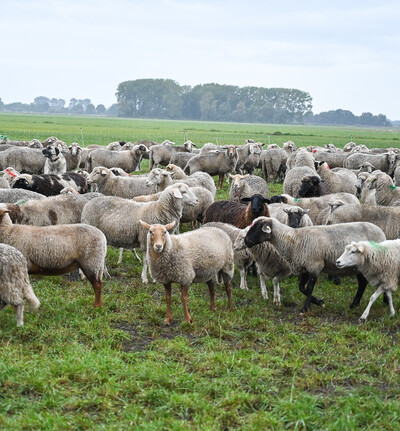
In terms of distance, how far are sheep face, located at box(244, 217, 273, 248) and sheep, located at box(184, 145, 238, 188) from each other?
396 inches

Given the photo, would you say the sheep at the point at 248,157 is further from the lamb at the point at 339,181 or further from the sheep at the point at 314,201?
the sheep at the point at 314,201

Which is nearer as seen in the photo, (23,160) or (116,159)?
(23,160)

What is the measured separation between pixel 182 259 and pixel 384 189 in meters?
7.35

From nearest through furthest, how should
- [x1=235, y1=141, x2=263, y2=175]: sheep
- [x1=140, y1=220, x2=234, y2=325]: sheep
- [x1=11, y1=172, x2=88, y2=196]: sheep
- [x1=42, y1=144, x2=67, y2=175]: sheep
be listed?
[x1=140, y1=220, x2=234, y2=325]: sheep < [x1=11, y1=172, x2=88, y2=196]: sheep < [x1=42, y1=144, x2=67, y2=175]: sheep < [x1=235, y1=141, x2=263, y2=175]: sheep

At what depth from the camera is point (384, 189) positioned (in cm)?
1256

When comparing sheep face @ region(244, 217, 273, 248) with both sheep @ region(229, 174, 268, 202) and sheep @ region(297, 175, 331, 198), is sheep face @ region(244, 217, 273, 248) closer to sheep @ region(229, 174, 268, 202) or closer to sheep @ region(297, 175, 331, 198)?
sheep @ region(229, 174, 268, 202)

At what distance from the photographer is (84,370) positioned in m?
5.30

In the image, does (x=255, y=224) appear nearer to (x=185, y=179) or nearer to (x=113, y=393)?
(x=113, y=393)

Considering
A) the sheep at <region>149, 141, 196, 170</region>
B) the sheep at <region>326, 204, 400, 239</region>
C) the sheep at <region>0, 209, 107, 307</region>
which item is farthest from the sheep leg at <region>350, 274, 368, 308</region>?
the sheep at <region>149, 141, 196, 170</region>

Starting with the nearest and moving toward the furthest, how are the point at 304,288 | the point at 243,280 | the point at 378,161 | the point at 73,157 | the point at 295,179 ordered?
the point at 304,288 < the point at 243,280 < the point at 295,179 < the point at 378,161 < the point at 73,157

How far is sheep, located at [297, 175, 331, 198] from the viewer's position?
42.2 ft

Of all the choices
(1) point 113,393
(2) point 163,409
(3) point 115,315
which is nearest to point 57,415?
(1) point 113,393

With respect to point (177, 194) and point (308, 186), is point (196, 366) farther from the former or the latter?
point (308, 186)

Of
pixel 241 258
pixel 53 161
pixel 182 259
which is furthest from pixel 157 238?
pixel 53 161
